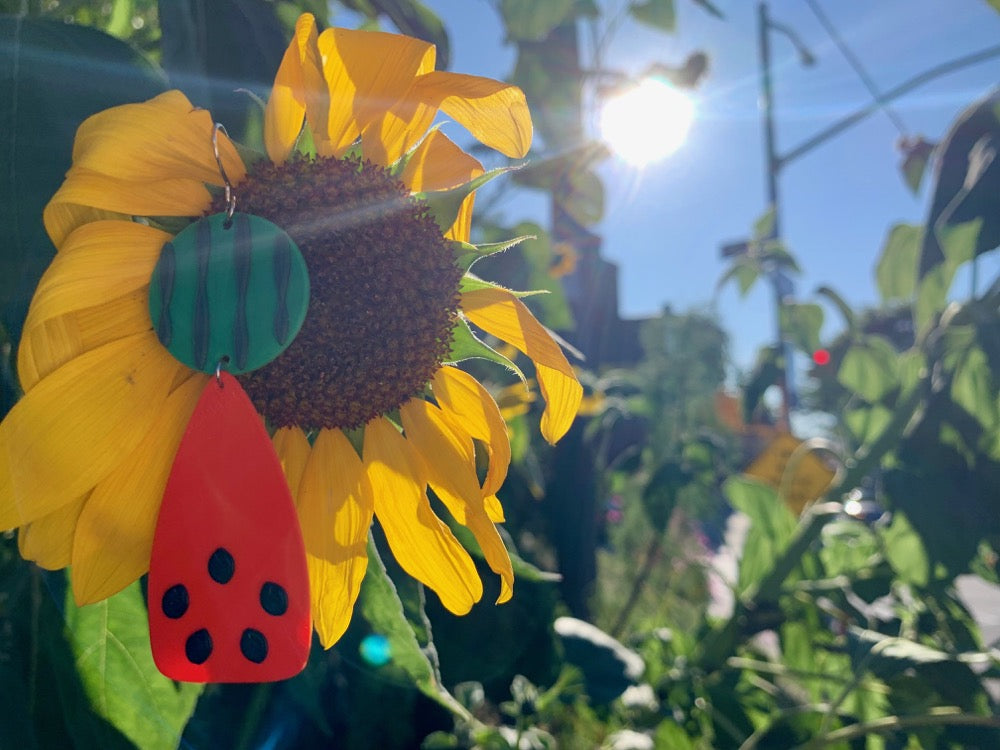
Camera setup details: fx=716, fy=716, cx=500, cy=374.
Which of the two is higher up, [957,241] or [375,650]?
[957,241]

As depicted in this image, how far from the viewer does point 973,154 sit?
793 millimetres

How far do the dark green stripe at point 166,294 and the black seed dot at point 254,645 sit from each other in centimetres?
13

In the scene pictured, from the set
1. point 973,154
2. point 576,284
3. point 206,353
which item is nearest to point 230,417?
point 206,353

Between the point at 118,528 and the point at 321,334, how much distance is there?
13 cm

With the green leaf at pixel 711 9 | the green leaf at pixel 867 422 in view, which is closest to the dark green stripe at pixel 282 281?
the green leaf at pixel 711 9

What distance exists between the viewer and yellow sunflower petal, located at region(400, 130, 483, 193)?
1.28 feet

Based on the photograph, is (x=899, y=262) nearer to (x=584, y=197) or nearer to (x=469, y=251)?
(x=584, y=197)

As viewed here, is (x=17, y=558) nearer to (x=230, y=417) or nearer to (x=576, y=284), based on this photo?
(x=230, y=417)

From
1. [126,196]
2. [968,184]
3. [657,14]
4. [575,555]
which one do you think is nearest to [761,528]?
[575,555]

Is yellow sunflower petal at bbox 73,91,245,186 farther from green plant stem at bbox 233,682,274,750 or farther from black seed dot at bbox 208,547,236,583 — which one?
green plant stem at bbox 233,682,274,750

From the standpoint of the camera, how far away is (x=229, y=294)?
0.95ft

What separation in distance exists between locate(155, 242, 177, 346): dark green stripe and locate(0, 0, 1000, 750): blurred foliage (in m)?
0.07

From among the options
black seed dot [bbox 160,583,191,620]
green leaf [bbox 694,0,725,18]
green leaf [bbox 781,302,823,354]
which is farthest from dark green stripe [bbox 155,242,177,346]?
green leaf [bbox 781,302,823,354]

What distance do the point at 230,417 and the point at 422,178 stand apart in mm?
177
